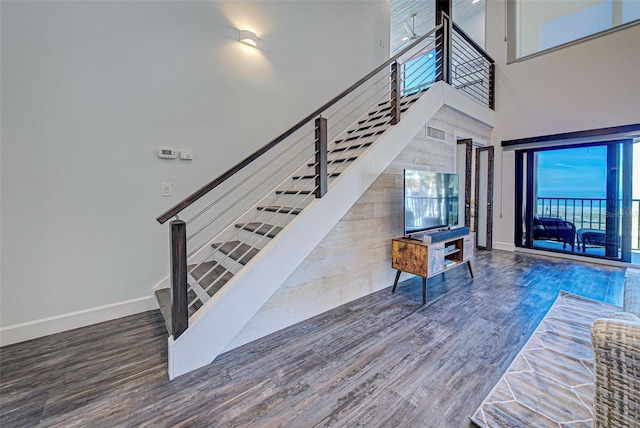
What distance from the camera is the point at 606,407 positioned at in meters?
0.92

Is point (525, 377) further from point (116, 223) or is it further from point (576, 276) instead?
point (116, 223)

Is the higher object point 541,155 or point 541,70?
point 541,70

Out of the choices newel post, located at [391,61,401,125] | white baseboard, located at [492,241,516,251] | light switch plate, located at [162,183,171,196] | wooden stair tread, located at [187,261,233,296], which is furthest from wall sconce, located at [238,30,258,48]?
white baseboard, located at [492,241,516,251]

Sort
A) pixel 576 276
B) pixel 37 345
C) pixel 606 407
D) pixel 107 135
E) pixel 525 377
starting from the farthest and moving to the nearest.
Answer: pixel 576 276, pixel 107 135, pixel 37 345, pixel 525 377, pixel 606 407

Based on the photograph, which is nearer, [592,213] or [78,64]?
[78,64]

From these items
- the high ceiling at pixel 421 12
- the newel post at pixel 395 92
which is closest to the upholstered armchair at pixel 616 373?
the newel post at pixel 395 92

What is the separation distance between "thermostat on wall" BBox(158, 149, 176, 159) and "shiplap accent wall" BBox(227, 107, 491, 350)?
176cm

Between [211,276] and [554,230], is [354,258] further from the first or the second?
[554,230]

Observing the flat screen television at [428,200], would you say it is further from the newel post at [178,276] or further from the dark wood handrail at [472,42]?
the dark wood handrail at [472,42]

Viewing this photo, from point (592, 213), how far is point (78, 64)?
7305 millimetres

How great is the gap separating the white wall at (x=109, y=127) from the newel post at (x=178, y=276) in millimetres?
1302

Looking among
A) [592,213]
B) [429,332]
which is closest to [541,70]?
[592,213]

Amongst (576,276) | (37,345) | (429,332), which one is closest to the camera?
(37,345)

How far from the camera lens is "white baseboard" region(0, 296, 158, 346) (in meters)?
2.12
